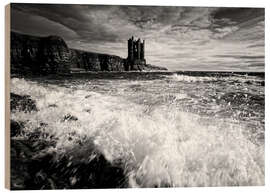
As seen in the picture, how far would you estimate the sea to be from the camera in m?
4.61

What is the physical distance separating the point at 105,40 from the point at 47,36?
646 millimetres

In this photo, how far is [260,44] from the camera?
5090mm

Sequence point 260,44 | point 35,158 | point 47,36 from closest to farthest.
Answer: point 35,158
point 47,36
point 260,44

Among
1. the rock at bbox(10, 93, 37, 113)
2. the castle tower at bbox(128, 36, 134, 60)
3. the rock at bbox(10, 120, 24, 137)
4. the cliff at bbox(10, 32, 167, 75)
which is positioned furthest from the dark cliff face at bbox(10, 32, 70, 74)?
the castle tower at bbox(128, 36, 134, 60)

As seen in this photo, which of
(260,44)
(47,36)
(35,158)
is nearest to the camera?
(35,158)

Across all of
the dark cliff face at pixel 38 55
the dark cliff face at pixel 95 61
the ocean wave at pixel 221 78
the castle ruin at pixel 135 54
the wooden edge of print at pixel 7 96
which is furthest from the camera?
the ocean wave at pixel 221 78

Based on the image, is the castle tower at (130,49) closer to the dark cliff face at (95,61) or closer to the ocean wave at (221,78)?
the dark cliff face at (95,61)

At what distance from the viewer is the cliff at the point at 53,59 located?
4594 millimetres

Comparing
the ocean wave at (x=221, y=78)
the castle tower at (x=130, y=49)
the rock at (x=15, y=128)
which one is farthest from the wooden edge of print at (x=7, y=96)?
the ocean wave at (x=221, y=78)

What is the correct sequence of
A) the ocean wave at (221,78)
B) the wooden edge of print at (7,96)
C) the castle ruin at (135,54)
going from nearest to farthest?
1. the wooden edge of print at (7,96)
2. the castle ruin at (135,54)
3. the ocean wave at (221,78)

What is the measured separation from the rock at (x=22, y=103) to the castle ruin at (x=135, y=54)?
1185 mm

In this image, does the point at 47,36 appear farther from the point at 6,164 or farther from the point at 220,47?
the point at 220,47

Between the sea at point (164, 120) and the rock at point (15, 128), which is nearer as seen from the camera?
the rock at point (15, 128)

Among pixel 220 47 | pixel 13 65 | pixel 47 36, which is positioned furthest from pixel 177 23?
pixel 13 65
